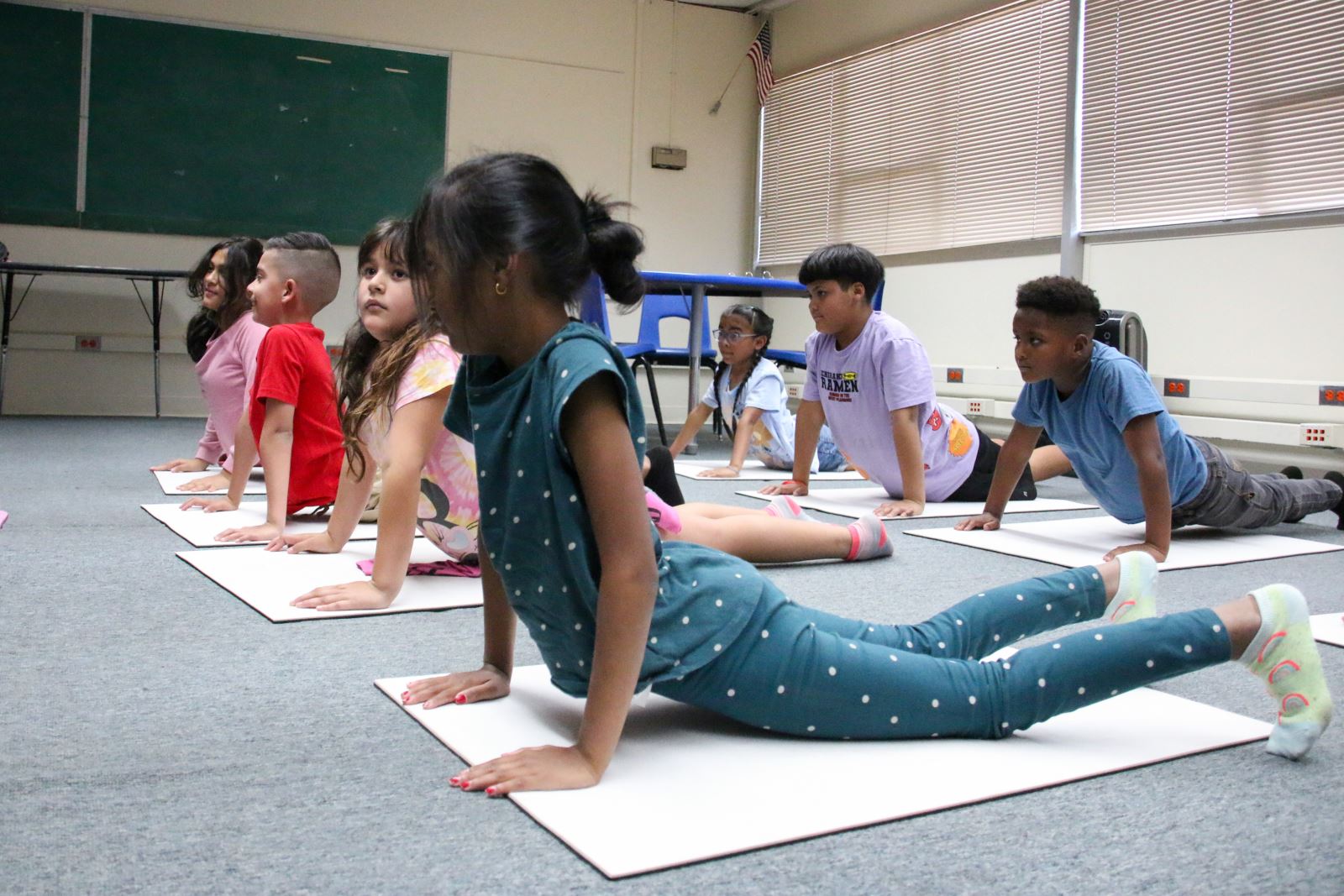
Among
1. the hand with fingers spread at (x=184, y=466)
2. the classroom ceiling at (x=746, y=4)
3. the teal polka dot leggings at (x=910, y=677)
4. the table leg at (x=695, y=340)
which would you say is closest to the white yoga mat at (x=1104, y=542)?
the teal polka dot leggings at (x=910, y=677)

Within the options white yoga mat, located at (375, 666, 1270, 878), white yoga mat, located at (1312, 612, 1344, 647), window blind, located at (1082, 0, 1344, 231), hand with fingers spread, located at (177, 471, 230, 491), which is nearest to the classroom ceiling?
window blind, located at (1082, 0, 1344, 231)

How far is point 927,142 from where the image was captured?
17.8 feet

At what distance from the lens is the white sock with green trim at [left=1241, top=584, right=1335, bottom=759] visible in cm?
109

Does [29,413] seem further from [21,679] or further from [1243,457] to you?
A: [1243,457]

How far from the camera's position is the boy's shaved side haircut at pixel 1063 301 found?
2291mm

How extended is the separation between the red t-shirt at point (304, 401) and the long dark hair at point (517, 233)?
1.29 metres

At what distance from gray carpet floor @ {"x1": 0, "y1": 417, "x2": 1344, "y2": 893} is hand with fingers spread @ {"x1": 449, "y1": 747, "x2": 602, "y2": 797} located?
0.02 metres

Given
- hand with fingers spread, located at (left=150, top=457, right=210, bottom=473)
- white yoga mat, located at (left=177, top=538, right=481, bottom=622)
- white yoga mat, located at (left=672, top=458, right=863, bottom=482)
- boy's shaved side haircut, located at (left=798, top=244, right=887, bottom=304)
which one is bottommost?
white yoga mat, located at (left=177, top=538, right=481, bottom=622)

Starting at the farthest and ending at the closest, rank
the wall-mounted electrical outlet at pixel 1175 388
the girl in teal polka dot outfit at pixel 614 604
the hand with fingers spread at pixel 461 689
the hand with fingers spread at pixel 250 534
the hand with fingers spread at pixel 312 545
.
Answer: the wall-mounted electrical outlet at pixel 1175 388 → the hand with fingers spread at pixel 250 534 → the hand with fingers spread at pixel 312 545 → the hand with fingers spread at pixel 461 689 → the girl in teal polka dot outfit at pixel 614 604

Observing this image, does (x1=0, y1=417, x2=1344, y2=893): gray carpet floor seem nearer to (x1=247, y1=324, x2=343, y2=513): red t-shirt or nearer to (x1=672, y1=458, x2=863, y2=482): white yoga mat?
(x1=247, y1=324, x2=343, y2=513): red t-shirt

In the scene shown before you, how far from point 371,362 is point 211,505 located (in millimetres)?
988

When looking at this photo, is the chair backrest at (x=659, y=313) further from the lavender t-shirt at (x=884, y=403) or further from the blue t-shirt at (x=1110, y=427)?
the blue t-shirt at (x=1110, y=427)

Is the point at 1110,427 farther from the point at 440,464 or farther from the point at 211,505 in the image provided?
the point at 211,505

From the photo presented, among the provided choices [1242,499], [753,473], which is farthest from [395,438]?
[753,473]
